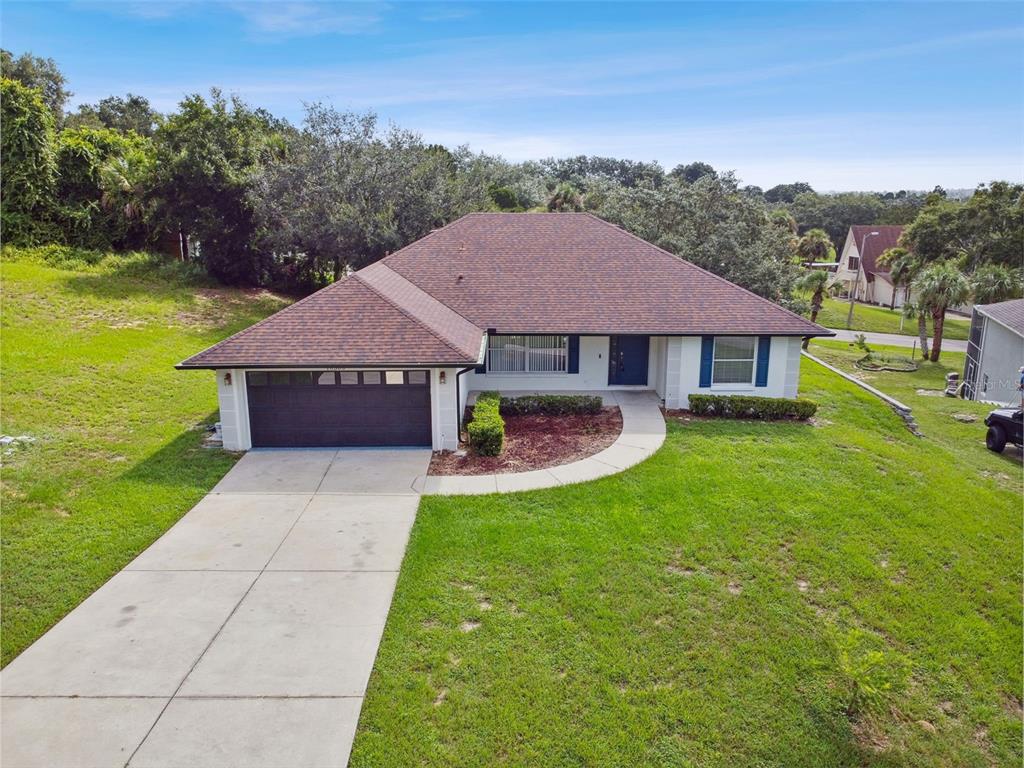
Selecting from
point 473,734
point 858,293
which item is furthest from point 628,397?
point 858,293

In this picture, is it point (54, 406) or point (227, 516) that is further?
point (54, 406)

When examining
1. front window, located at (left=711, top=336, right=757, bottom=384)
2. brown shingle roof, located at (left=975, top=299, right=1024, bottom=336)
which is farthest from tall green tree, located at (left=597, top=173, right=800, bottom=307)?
front window, located at (left=711, top=336, right=757, bottom=384)

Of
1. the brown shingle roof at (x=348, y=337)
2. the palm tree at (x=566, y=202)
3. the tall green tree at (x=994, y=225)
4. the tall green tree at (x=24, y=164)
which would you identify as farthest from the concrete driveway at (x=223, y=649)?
the tall green tree at (x=994, y=225)

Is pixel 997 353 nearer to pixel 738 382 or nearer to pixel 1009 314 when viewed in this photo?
pixel 1009 314

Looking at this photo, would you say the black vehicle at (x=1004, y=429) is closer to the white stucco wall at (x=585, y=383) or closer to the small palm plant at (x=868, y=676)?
the white stucco wall at (x=585, y=383)

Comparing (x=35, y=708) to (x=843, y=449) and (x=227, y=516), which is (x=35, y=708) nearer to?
(x=227, y=516)
